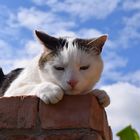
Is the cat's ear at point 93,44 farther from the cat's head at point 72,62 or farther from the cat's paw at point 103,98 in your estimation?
the cat's paw at point 103,98

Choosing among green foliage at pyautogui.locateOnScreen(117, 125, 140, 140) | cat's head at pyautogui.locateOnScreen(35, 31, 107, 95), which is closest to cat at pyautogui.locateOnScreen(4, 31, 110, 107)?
cat's head at pyautogui.locateOnScreen(35, 31, 107, 95)

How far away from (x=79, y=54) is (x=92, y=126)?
1.04 ft

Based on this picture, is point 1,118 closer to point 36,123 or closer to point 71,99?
point 36,123

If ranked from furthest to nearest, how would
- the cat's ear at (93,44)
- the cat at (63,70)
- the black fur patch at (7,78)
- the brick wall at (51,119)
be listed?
1. the black fur patch at (7,78)
2. the cat's ear at (93,44)
3. the cat at (63,70)
4. the brick wall at (51,119)

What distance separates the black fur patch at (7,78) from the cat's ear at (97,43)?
1.63ft

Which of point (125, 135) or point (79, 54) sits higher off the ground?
point (79, 54)

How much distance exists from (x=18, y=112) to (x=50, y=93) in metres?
0.14

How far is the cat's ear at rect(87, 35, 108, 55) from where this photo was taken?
4.98 feet

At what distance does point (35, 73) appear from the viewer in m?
1.57

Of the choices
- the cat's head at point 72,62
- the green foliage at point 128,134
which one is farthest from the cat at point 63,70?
the green foliage at point 128,134

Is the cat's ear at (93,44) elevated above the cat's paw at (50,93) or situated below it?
above

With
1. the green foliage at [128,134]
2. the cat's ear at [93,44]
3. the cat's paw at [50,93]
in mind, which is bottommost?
the green foliage at [128,134]

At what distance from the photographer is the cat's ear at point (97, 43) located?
1.52 meters

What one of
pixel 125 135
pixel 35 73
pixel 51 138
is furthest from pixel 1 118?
pixel 125 135
